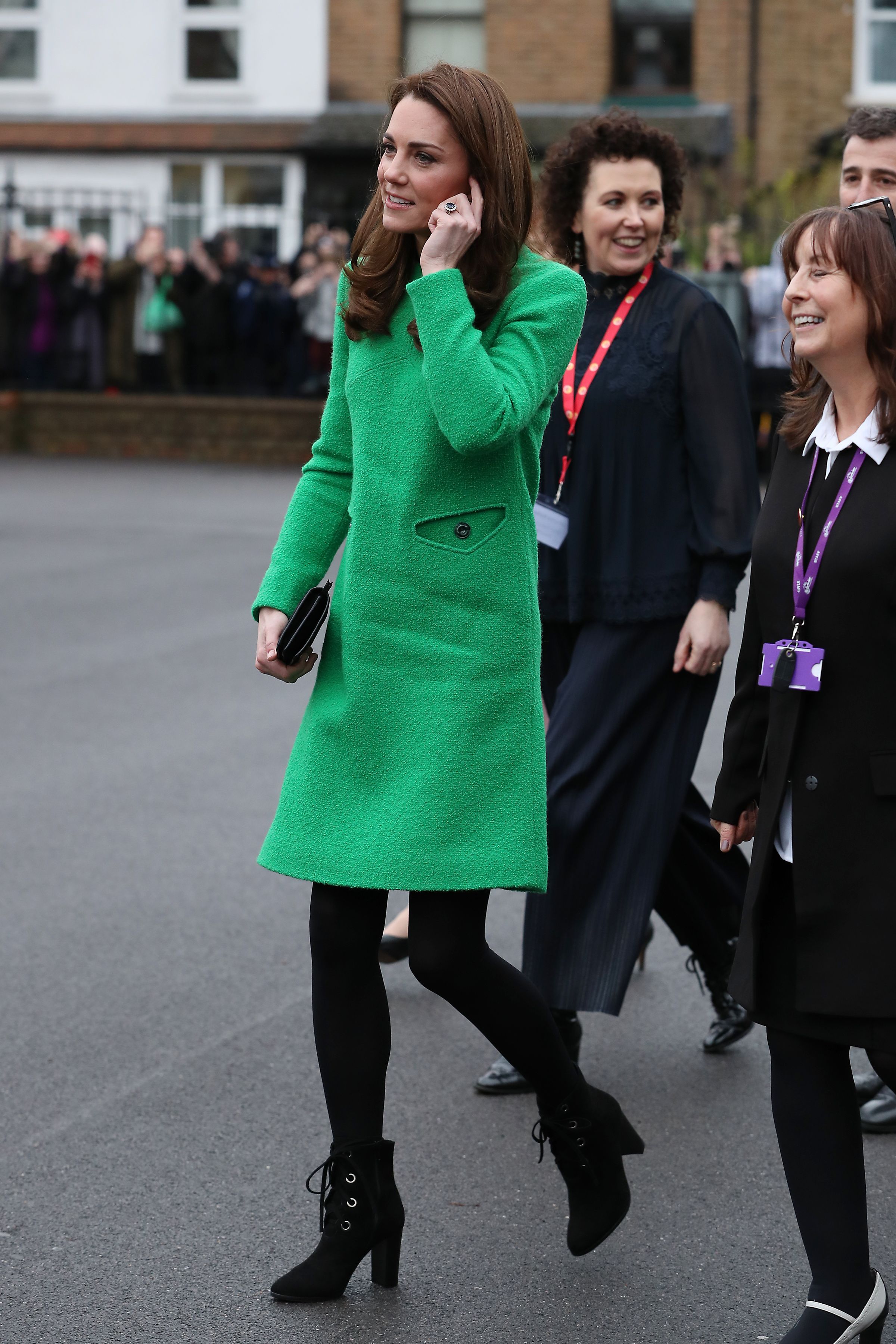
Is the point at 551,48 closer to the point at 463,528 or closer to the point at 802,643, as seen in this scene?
the point at 463,528

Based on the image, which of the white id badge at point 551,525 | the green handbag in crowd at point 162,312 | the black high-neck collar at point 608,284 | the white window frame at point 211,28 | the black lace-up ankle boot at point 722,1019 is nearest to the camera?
the white id badge at point 551,525

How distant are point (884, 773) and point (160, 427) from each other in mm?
18980

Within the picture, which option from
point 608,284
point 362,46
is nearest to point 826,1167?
point 608,284

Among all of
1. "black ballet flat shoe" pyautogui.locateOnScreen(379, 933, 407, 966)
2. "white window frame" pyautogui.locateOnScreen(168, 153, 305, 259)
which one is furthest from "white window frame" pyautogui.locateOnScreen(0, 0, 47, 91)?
"black ballet flat shoe" pyautogui.locateOnScreen(379, 933, 407, 966)

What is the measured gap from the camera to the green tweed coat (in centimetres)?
309

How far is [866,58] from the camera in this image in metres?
24.7

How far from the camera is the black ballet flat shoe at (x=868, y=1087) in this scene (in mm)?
4188

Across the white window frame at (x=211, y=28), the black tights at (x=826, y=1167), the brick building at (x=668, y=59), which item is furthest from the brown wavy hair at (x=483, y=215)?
the white window frame at (x=211, y=28)

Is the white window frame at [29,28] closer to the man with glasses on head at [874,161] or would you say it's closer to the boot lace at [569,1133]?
the man with glasses on head at [874,161]

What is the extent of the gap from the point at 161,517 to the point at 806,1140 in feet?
43.1

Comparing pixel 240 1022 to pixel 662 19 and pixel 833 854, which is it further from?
pixel 662 19

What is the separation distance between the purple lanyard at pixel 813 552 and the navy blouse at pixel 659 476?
1.20m

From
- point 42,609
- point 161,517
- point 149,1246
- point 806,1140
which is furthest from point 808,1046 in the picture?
point 161,517

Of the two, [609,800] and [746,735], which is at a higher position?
[746,735]
